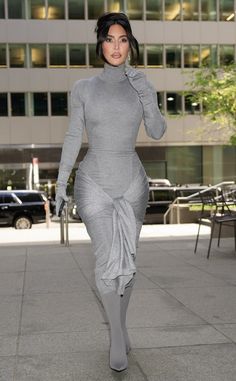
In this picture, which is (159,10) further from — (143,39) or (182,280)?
(182,280)

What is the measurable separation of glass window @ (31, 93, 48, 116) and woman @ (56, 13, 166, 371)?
143ft

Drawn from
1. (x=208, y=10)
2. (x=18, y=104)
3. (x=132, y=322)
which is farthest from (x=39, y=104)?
(x=132, y=322)

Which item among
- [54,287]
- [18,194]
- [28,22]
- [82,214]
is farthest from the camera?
[28,22]

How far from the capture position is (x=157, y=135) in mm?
4363

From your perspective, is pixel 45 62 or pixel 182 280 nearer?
pixel 182 280

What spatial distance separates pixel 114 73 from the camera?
14.0 feet

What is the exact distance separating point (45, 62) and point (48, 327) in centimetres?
4341

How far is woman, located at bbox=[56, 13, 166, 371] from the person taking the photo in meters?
4.08

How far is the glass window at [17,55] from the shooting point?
46438mm

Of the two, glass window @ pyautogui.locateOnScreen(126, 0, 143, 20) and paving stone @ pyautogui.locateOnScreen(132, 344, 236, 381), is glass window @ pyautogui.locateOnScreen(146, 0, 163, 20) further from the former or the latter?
paving stone @ pyautogui.locateOnScreen(132, 344, 236, 381)

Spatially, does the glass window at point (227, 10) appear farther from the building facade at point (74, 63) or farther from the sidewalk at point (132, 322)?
the sidewalk at point (132, 322)

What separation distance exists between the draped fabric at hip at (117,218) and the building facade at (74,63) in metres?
42.0

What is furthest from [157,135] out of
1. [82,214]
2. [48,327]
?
[48,327]

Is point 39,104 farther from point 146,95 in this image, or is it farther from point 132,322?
point 146,95
